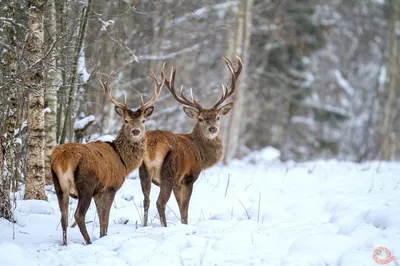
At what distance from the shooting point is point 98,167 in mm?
6094

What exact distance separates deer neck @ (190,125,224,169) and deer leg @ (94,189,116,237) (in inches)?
84.1

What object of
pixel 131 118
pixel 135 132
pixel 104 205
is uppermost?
pixel 131 118

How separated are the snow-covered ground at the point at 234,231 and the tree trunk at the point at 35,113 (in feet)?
1.11

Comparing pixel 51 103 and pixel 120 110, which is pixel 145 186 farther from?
pixel 51 103

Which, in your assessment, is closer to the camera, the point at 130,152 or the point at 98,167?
the point at 98,167

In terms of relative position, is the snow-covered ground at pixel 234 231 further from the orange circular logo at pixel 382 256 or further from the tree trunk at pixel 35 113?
the tree trunk at pixel 35 113

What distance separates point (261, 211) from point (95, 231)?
2177mm

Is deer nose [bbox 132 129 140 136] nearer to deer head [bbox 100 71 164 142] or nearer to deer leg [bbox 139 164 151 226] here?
deer head [bbox 100 71 164 142]

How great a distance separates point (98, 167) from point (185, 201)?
1.71m

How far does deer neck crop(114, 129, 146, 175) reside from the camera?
7.01 meters

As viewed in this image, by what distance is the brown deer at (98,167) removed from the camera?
18.9 ft

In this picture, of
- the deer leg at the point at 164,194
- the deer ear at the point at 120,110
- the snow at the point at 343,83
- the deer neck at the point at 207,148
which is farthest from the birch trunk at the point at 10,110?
the snow at the point at 343,83

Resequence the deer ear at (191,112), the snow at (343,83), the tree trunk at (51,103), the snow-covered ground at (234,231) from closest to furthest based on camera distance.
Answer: the snow-covered ground at (234,231) → the tree trunk at (51,103) → the deer ear at (191,112) → the snow at (343,83)

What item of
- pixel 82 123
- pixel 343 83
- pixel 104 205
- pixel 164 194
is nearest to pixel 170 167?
pixel 164 194
